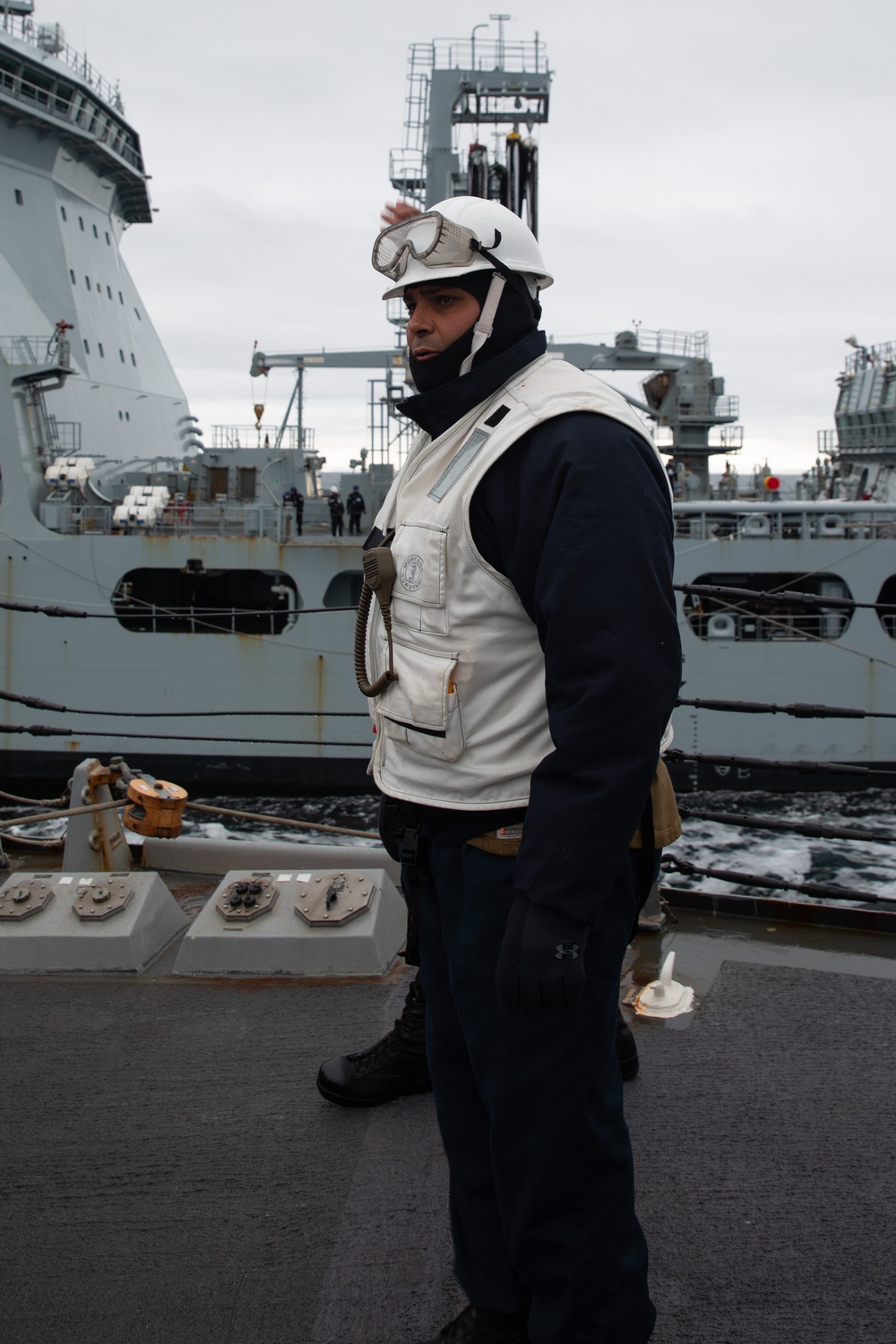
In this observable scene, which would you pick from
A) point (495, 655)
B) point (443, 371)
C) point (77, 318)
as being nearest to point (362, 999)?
point (495, 655)

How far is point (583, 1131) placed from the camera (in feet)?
4.68

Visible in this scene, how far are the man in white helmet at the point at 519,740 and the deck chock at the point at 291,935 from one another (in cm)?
140

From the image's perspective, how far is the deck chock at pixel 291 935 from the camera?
3031 millimetres

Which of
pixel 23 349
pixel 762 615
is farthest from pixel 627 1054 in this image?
pixel 23 349

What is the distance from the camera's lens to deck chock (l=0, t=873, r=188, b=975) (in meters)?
3.07

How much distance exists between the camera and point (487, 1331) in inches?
62.1

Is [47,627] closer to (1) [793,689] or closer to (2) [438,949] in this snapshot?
(1) [793,689]

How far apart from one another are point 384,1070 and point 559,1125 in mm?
1056

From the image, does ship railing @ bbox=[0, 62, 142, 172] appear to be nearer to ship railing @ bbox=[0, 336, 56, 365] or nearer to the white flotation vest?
ship railing @ bbox=[0, 336, 56, 365]

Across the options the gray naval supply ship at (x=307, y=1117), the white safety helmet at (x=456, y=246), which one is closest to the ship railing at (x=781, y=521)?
the gray naval supply ship at (x=307, y=1117)

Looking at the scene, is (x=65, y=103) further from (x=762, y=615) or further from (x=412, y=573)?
(x=412, y=573)

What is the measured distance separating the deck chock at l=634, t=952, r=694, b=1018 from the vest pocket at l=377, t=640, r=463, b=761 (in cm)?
155

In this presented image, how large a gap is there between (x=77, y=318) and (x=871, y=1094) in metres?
20.2

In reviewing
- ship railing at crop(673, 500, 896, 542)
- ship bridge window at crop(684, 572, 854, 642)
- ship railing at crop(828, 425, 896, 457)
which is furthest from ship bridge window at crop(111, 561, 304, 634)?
ship railing at crop(828, 425, 896, 457)
